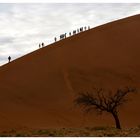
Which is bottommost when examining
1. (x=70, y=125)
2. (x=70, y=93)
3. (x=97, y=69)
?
(x=70, y=125)

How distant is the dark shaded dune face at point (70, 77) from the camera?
32.6m

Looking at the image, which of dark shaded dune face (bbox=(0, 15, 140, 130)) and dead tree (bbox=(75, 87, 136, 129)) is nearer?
dead tree (bbox=(75, 87, 136, 129))

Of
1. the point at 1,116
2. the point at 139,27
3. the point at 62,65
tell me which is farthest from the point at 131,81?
the point at 139,27

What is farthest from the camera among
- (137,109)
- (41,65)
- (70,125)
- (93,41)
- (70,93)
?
(93,41)

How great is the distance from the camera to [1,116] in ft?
105

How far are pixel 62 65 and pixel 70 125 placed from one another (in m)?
14.5

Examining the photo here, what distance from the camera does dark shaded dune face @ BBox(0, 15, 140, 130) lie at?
107ft

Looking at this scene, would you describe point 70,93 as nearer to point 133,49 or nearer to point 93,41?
point 133,49

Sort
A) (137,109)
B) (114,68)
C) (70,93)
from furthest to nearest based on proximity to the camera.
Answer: (114,68)
(70,93)
(137,109)

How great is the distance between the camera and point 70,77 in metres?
40.9

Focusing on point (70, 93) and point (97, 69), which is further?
point (97, 69)

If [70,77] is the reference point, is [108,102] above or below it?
below

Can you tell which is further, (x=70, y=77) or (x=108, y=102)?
(x=70, y=77)

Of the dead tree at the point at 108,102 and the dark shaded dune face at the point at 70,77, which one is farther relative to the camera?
the dark shaded dune face at the point at 70,77
